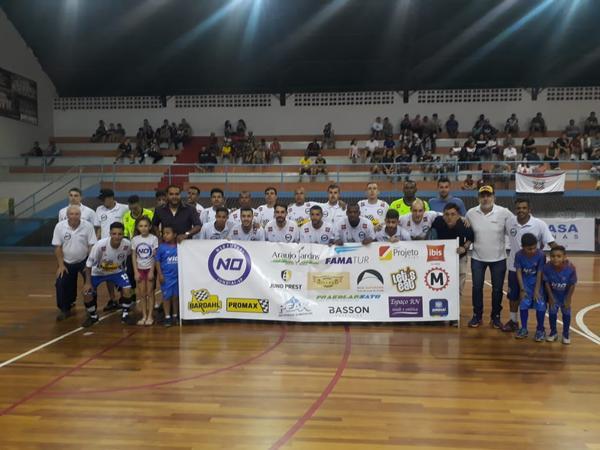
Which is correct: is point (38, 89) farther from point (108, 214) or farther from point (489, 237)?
point (489, 237)

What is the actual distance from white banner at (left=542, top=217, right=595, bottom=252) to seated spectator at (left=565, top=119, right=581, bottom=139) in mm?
5804

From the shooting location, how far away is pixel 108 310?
709cm

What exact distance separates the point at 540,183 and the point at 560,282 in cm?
1117

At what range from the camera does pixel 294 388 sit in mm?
4168

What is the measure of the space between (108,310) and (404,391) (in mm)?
4873

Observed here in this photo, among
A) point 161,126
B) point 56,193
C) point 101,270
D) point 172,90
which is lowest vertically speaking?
point 101,270

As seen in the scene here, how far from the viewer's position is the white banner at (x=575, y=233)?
1477 centimetres

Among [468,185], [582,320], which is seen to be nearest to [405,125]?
[468,185]

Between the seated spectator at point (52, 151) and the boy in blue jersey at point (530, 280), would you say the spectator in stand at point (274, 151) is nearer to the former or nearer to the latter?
the seated spectator at point (52, 151)

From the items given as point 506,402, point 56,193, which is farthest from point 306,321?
point 56,193

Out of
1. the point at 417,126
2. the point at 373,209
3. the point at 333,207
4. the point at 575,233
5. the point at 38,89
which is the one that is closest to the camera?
the point at 373,209

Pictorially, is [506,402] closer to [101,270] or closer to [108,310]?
[101,270]

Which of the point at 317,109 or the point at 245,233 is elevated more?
the point at 317,109

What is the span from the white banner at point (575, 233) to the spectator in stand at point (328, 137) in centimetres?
943
